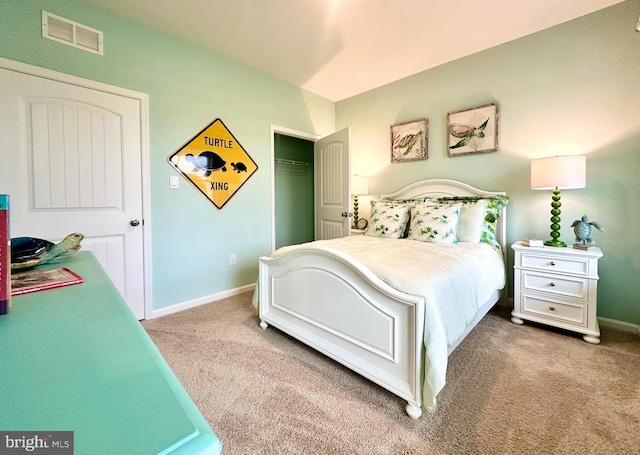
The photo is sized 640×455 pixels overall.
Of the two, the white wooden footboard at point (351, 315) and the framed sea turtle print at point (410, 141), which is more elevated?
the framed sea turtle print at point (410, 141)

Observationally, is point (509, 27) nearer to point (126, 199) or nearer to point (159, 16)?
point (159, 16)

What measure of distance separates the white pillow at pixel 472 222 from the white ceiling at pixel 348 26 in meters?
1.55

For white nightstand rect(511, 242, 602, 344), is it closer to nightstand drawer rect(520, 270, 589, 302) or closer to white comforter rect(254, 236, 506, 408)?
nightstand drawer rect(520, 270, 589, 302)

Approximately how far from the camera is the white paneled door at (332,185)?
10.7 ft

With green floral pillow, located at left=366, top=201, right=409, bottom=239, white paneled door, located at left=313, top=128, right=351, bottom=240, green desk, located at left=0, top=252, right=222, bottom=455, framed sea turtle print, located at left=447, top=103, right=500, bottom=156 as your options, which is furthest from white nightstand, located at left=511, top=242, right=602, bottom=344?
green desk, located at left=0, top=252, right=222, bottom=455

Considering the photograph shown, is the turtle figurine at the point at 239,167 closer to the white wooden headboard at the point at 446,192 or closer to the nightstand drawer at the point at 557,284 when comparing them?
the white wooden headboard at the point at 446,192

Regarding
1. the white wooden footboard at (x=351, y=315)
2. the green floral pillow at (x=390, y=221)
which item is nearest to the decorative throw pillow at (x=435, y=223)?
the green floral pillow at (x=390, y=221)

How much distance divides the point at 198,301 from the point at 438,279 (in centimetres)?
235

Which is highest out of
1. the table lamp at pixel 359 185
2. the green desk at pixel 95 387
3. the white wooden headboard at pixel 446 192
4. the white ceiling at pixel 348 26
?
the white ceiling at pixel 348 26

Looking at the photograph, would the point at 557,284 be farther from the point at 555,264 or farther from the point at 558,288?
the point at 555,264

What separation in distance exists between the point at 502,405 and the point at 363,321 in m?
0.81

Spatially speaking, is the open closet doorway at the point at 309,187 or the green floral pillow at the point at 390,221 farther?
the open closet doorway at the point at 309,187

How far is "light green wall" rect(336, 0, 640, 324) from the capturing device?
2115 millimetres

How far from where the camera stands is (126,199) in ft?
7.55
